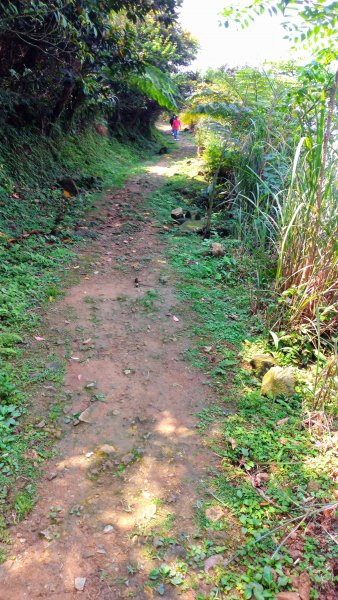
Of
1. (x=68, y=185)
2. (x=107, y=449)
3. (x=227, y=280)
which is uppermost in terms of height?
(x=68, y=185)

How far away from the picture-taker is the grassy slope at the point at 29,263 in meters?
2.29

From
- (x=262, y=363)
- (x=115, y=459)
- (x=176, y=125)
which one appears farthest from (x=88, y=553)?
(x=176, y=125)

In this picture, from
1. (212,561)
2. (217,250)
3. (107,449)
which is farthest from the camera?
(217,250)

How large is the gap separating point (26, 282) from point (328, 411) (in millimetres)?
3069

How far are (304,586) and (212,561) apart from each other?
412mm

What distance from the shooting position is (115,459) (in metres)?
2.33

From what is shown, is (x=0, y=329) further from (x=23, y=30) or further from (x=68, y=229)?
(x=23, y=30)

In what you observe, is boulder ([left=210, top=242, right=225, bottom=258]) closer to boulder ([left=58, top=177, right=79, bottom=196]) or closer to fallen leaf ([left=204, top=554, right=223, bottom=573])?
boulder ([left=58, top=177, right=79, bottom=196])

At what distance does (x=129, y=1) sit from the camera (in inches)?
220

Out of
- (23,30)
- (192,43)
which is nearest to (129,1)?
(23,30)

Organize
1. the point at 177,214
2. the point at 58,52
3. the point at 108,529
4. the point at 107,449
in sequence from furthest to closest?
1. the point at 177,214
2. the point at 58,52
3. the point at 107,449
4. the point at 108,529

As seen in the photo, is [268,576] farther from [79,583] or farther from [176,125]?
[176,125]

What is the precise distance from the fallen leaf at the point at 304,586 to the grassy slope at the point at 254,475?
20mm

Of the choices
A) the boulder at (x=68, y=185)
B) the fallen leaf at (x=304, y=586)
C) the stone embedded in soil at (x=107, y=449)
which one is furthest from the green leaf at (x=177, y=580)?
the boulder at (x=68, y=185)
